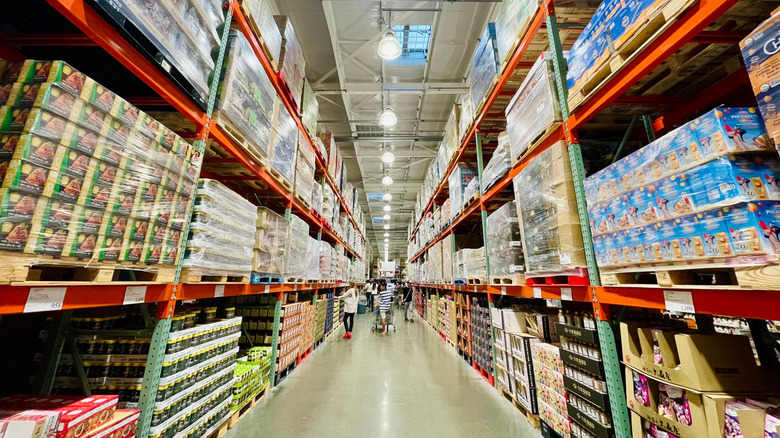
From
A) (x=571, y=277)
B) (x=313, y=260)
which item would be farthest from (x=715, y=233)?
(x=313, y=260)

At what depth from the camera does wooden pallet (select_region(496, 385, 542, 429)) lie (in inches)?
127

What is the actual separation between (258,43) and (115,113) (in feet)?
7.61

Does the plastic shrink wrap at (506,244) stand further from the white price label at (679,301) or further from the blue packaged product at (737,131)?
the blue packaged product at (737,131)

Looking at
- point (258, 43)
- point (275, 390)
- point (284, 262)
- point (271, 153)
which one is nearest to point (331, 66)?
point (258, 43)

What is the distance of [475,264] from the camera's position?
5.14 m

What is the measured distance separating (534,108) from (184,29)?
318cm

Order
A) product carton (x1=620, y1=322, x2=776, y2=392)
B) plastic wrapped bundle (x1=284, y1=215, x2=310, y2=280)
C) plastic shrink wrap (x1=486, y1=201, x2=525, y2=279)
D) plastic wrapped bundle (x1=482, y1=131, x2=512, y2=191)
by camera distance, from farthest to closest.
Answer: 1. plastic wrapped bundle (x1=284, y1=215, x2=310, y2=280)
2. plastic wrapped bundle (x1=482, y1=131, x2=512, y2=191)
3. plastic shrink wrap (x1=486, y1=201, x2=525, y2=279)
4. product carton (x1=620, y1=322, x2=776, y2=392)

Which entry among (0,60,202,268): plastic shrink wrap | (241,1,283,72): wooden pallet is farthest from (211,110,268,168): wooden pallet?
(241,1,283,72): wooden pallet

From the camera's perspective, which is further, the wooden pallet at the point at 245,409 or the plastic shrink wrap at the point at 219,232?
the wooden pallet at the point at 245,409

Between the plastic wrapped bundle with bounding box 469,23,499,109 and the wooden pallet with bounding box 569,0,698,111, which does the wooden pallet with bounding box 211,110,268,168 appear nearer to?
the wooden pallet with bounding box 569,0,698,111

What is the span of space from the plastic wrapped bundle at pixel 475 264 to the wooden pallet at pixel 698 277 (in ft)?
8.08

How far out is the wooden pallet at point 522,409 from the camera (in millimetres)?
3232

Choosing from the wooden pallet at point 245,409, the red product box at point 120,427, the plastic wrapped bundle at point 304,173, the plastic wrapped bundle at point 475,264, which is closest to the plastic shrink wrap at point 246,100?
the plastic wrapped bundle at point 304,173

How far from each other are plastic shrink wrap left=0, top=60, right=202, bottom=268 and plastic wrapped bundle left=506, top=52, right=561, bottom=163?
3254 mm
